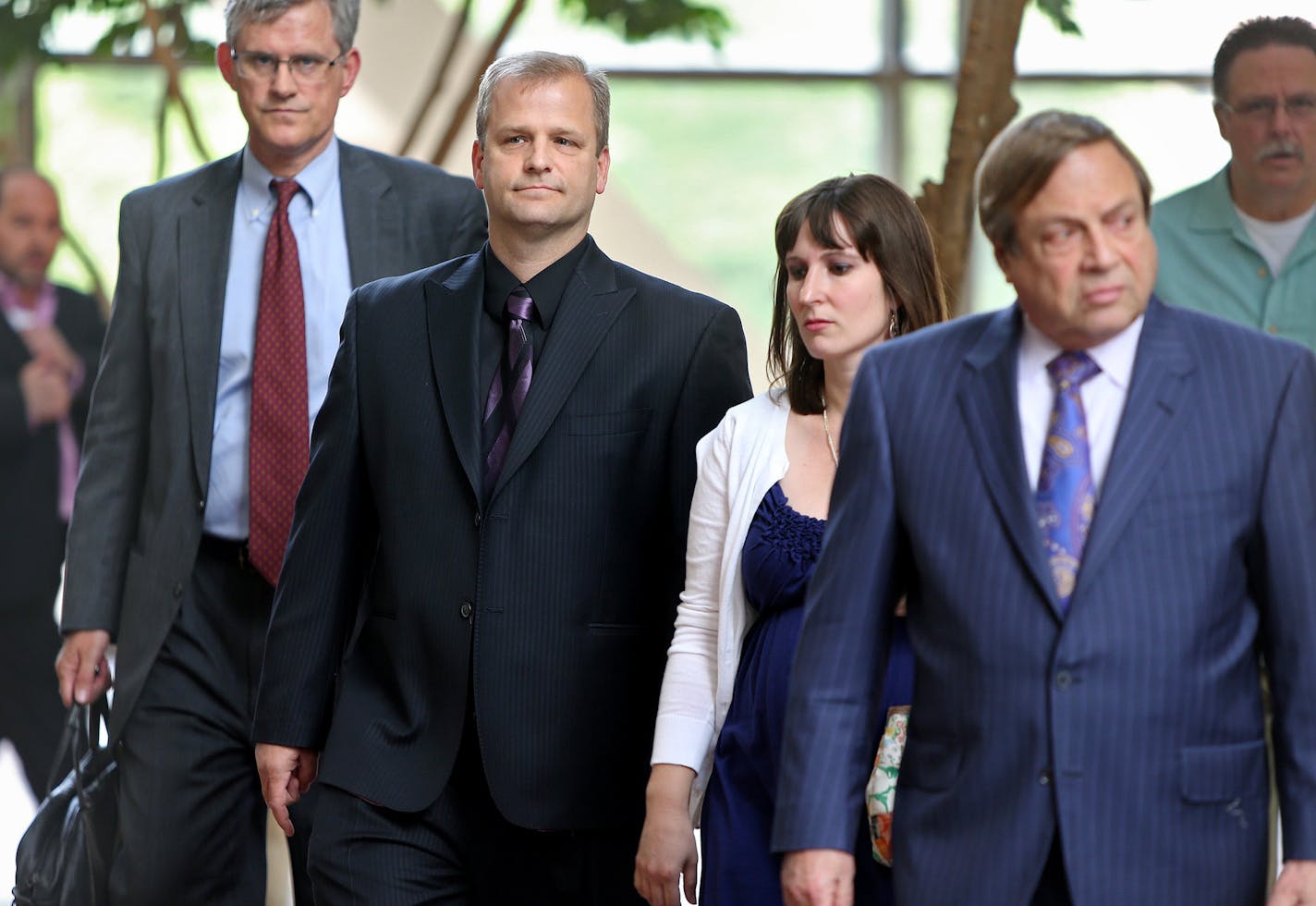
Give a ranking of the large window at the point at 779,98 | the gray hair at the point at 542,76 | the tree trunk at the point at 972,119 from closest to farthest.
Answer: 1. the gray hair at the point at 542,76
2. the tree trunk at the point at 972,119
3. the large window at the point at 779,98

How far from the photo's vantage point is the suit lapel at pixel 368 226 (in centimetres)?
376

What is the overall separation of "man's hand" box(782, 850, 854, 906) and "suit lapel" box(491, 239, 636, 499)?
88cm

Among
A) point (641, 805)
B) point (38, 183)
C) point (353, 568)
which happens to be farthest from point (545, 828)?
point (38, 183)

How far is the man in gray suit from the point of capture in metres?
3.65

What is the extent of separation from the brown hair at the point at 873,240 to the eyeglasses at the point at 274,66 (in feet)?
3.63

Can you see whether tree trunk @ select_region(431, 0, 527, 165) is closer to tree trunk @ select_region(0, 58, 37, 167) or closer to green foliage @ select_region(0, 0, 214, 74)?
green foliage @ select_region(0, 0, 214, 74)

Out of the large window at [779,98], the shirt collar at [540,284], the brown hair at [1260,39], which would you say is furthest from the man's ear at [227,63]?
the large window at [779,98]

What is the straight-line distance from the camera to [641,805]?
3125 mm

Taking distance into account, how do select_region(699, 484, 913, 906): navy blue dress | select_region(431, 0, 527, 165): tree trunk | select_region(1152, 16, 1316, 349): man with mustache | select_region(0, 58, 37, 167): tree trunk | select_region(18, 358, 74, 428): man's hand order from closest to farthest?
select_region(699, 484, 913, 906): navy blue dress
select_region(1152, 16, 1316, 349): man with mustache
select_region(431, 0, 527, 165): tree trunk
select_region(18, 358, 74, 428): man's hand
select_region(0, 58, 37, 167): tree trunk

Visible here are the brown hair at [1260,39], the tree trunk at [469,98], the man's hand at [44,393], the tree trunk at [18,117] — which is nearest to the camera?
the brown hair at [1260,39]

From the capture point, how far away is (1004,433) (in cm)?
231

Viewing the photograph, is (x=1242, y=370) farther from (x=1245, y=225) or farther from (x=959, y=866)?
(x=1245, y=225)

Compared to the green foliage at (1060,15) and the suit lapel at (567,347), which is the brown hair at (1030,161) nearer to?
the suit lapel at (567,347)

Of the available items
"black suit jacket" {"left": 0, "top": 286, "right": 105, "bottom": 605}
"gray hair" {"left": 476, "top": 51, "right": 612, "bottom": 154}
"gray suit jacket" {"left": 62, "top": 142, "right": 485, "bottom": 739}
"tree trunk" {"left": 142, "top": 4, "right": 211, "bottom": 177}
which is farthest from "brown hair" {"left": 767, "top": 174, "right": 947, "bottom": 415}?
"black suit jacket" {"left": 0, "top": 286, "right": 105, "bottom": 605}
